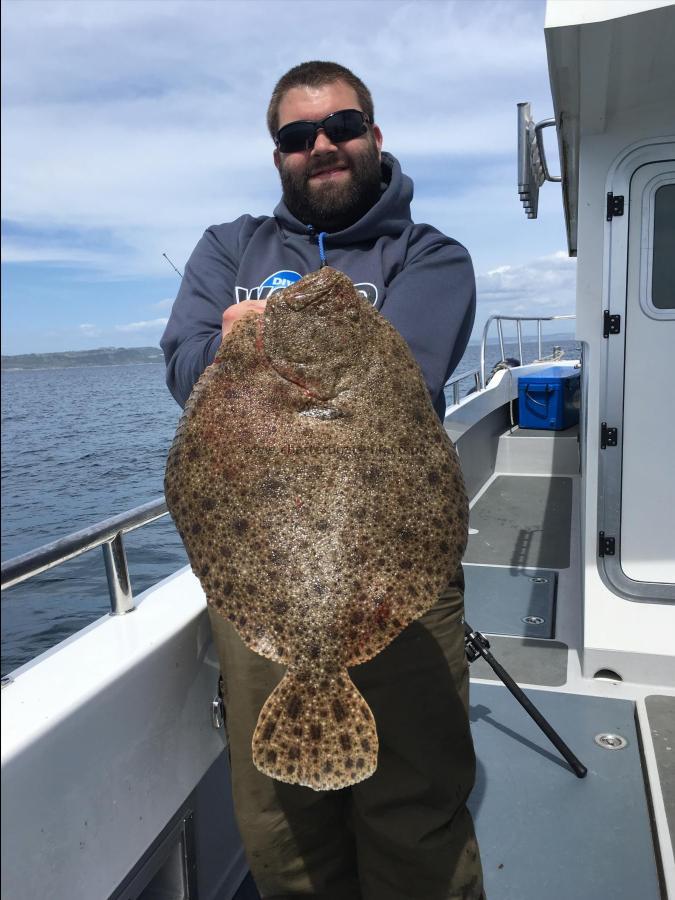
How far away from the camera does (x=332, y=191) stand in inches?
83.3

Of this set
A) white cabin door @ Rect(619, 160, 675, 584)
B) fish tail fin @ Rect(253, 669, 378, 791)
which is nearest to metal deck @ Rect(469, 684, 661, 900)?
white cabin door @ Rect(619, 160, 675, 584)

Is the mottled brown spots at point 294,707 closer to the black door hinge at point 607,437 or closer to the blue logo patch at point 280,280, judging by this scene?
the blue logo patch at point 280,280

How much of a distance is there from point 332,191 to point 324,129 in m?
0.18

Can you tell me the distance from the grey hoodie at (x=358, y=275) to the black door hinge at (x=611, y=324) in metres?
1.81

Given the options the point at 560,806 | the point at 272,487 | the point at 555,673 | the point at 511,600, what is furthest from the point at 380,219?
the point at 511,600

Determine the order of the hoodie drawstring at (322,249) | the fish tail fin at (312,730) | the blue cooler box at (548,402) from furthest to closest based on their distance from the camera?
the blue cooler box at (548,402) → the hoodie drawstring at (322,249) → the fish tail fin at (312,730)

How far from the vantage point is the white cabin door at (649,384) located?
3.56 m

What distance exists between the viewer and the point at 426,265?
79.0 inches

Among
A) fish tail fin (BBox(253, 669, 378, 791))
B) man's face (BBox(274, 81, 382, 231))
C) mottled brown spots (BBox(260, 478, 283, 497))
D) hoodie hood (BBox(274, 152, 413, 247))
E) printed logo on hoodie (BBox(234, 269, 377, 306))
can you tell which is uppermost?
man's face (BBox(274, 81, 382, 231))

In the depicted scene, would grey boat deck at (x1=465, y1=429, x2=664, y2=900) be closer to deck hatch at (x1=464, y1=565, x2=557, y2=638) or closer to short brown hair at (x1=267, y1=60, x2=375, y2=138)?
deck hatch at (x1=464, y1=565, x2=557, y2=638)

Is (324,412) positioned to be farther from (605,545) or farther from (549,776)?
(605,545)

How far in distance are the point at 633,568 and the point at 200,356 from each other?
9.70ft

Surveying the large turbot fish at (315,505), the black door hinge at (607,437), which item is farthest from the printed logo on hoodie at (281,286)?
the black door hinge at (607,437)

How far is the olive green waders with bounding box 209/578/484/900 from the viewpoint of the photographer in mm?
1853
